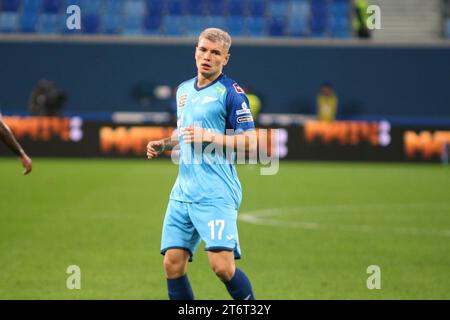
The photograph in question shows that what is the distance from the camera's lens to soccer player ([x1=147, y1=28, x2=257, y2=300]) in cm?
626

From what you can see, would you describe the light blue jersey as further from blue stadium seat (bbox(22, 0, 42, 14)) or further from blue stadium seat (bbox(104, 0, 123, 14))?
blue stadium seat (bbox(22, 0, 42, 14))

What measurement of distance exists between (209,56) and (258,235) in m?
6.84

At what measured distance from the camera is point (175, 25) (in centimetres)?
3272

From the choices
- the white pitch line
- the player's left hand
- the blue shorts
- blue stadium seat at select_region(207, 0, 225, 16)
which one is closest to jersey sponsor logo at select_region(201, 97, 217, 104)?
the player's left hand

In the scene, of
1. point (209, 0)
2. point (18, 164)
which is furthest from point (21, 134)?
point (209, 0)

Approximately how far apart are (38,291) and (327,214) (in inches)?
289

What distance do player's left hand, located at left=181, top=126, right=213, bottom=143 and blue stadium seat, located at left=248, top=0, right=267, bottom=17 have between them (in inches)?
1065

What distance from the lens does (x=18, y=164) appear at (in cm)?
2408

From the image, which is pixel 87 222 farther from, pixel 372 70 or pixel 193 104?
pixel 372 70

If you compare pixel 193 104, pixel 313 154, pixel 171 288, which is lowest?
pixel 313 154

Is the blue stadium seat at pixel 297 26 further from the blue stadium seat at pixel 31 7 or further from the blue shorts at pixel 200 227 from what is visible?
the blue shorts at pixel 200 227

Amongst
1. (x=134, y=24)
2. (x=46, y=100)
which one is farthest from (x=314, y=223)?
(x=134, y=24)

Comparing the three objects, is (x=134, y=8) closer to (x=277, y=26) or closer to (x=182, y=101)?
(x=277, y=26)

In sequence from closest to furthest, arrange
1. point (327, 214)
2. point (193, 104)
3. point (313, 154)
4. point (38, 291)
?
point (193, 104)
point (38, 291)
point (327, 214)
point (313, 154)
